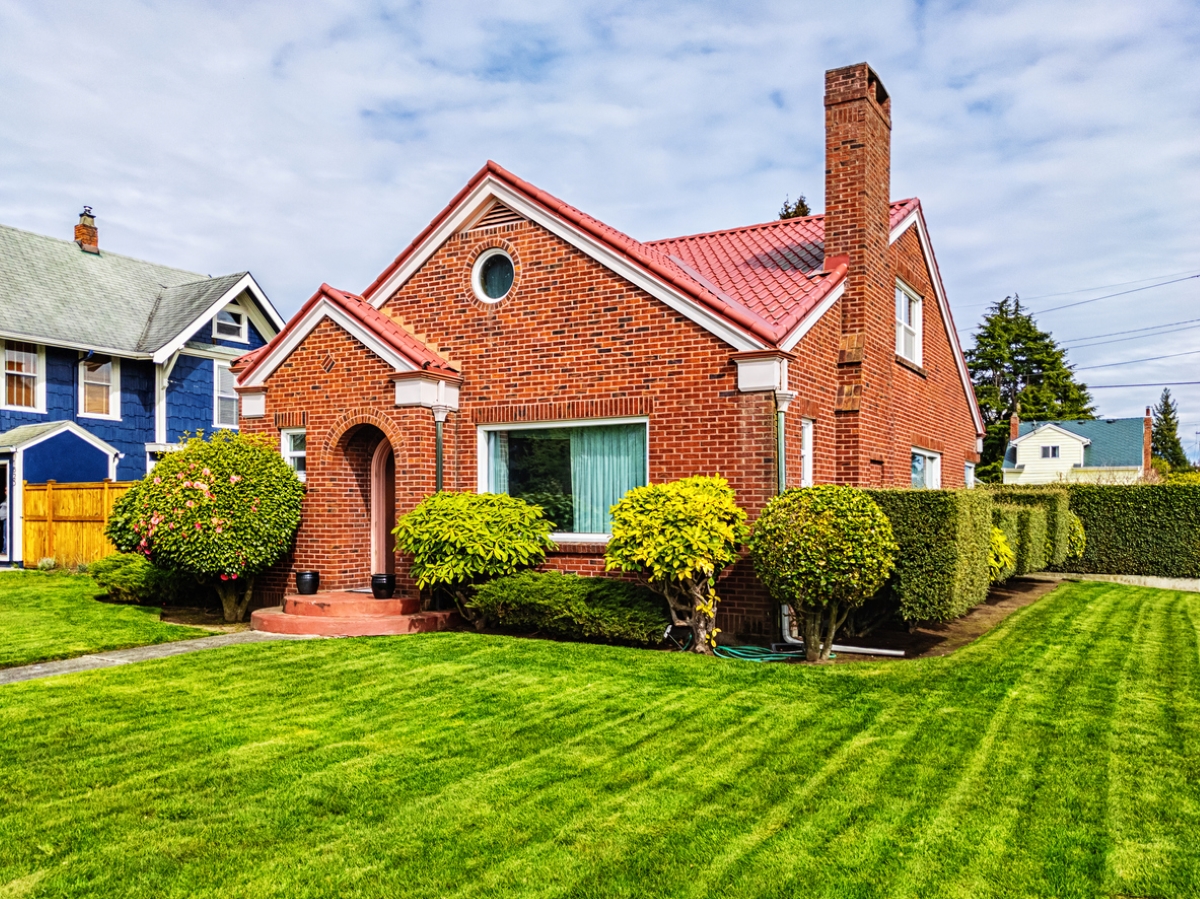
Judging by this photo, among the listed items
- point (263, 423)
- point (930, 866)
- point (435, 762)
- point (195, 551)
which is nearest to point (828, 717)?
point (930, 866)

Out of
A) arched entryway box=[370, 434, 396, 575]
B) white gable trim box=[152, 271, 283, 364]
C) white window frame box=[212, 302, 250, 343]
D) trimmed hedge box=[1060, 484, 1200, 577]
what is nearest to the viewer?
arched entryway box=[370, 434, 396, 575]

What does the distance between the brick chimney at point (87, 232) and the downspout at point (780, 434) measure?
23.9 metres

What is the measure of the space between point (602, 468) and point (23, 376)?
17618mm

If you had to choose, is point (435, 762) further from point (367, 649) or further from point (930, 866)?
point (367, 649)

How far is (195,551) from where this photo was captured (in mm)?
11766

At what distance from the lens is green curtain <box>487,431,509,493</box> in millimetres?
12758

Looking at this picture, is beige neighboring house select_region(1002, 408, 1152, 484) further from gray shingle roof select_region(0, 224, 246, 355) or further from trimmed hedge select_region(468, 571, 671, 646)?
trimmed hedge select_region(468, 571, 671, 646)

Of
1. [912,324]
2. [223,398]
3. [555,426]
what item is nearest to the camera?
[555,426]

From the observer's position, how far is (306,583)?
40.2ft

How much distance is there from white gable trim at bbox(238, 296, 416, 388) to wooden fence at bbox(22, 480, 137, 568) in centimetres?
719

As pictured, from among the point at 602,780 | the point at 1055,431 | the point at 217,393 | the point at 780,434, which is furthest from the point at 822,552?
the point at 1055,431

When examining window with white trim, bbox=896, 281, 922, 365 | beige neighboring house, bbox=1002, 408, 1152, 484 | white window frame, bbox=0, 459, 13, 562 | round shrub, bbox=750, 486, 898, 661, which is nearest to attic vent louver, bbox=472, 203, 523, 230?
round shrub, bbox=750, 486, 898, 661

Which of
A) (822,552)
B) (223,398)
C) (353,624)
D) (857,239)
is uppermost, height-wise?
(857,239)

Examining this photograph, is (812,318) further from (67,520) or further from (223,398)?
(223,398)
